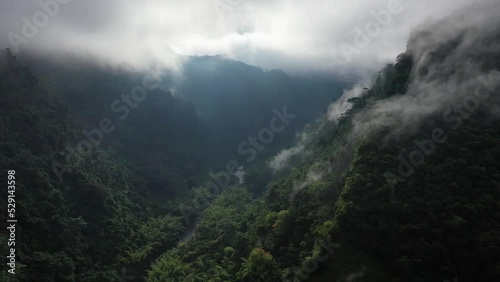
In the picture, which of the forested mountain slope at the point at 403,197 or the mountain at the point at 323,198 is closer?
the forested mountain slope at the point at 403,197

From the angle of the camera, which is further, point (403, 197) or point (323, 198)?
point (323, 198)

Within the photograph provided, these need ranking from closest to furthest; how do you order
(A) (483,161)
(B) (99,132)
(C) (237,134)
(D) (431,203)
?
(D) (431,203) < (A) (483,161) < (B) (99,132) < (C) (237,134)

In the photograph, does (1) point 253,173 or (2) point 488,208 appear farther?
(1) point 253,173

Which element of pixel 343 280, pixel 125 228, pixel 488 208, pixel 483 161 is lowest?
pixel 343 280

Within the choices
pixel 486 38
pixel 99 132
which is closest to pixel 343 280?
pixel 486 38

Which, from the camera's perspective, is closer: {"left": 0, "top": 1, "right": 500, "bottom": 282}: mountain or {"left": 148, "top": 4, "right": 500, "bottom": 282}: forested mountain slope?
{"left": 148, "top": 4, "right": 500, "bottom": 282}: forested mountain slope

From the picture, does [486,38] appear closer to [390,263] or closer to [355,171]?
[355,171]

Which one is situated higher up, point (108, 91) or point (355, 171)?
point (108, 91)

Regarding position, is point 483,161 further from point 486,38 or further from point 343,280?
point 486,38

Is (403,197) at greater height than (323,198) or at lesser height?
lesser

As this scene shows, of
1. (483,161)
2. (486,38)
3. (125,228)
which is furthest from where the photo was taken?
(125,228)
